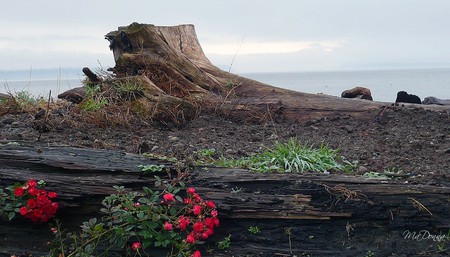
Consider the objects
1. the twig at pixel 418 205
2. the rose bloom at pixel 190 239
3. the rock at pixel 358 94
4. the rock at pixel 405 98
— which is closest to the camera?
the rose bloom at pixel 190 239

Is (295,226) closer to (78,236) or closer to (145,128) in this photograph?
(78,236)

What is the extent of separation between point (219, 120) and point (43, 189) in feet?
11.1

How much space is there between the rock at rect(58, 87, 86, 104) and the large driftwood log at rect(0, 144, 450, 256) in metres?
3.78

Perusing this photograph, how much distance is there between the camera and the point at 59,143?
6223 mm

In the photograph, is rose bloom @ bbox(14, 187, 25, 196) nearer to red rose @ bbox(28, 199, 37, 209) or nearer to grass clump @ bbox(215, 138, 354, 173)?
red rose @ bbox(28, 199, 37, 209)

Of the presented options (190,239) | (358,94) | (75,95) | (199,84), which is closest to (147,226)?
(190,239)

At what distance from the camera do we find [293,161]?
5.77 meters

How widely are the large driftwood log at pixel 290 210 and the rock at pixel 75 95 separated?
3.78 m

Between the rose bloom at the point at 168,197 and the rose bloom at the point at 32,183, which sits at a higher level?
the rose bloom at the point at 32,183

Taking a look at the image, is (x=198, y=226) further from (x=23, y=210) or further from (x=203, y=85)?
(x=203, y=85)

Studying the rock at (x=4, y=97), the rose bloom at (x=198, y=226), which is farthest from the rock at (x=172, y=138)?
the rock at (x=4, y=97)

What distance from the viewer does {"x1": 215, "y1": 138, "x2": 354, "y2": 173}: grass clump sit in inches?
224

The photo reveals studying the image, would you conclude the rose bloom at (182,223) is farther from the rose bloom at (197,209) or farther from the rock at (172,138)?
the rock at (172,138)

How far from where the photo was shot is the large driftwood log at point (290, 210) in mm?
4746
